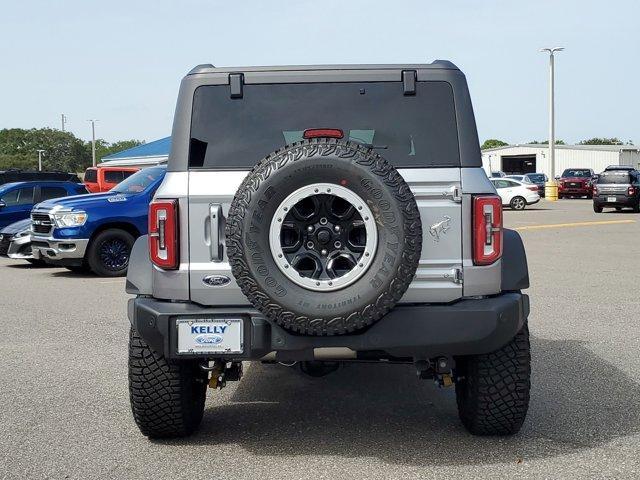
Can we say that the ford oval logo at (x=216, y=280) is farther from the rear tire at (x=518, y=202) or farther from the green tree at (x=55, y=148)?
the green tree at (x=55, y=148)

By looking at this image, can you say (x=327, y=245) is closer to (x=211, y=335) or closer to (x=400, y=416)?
(x=211, y=335)

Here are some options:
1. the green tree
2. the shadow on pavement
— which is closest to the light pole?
the shadow on pavement

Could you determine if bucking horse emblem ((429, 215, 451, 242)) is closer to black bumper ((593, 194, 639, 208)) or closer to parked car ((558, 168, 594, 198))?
black bumper ((593, 194, 639, 208))

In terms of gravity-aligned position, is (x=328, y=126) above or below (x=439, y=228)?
above

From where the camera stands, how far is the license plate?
13.5ft

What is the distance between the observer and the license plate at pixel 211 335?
13.5 ft

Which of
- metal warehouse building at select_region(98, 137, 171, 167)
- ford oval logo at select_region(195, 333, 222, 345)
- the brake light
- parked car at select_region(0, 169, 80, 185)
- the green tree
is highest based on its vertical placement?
the green tree

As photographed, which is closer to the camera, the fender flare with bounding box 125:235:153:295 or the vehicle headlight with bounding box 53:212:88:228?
the fender flare with bounding box 125:235:153:295

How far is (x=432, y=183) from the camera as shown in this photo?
14.0 feet

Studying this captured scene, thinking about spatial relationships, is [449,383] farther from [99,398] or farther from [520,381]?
[99,398]

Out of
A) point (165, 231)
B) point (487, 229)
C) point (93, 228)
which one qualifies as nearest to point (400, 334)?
point (487, 229)

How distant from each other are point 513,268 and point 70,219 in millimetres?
9591

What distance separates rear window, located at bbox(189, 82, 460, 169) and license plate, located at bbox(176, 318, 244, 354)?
812 millimetres

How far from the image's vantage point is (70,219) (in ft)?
42.0
